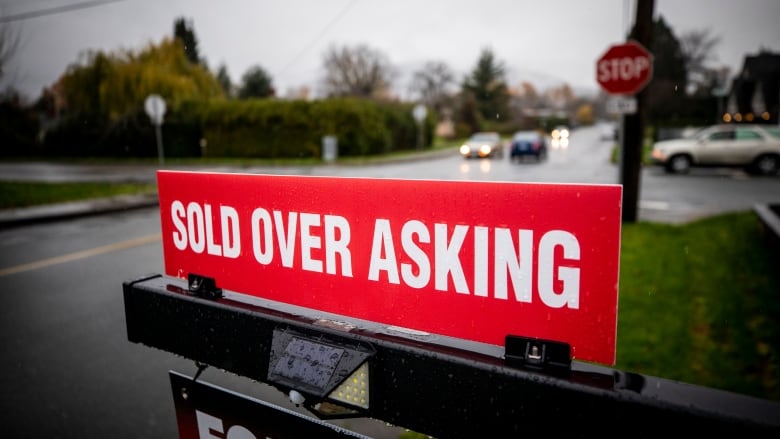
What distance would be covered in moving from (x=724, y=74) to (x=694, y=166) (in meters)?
27.3

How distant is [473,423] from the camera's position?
87cm

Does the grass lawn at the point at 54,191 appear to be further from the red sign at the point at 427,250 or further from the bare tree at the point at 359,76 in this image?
the red sign at the point at 427,250

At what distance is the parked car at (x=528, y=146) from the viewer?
13.9 meters

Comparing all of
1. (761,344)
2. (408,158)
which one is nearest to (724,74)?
(408,158)

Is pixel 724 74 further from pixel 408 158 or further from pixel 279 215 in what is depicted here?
pixel 279 215

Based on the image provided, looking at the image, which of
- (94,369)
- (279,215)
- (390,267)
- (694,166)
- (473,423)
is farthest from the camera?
(694,166)

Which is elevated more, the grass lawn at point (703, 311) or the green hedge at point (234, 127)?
the green hedge at point (234, 127)

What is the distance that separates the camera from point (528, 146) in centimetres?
1385

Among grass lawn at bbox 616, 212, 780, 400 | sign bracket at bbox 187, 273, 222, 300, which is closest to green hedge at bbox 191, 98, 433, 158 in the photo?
grass lawn at bbox 616, 212, 780, 400

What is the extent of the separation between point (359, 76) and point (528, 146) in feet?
39.6

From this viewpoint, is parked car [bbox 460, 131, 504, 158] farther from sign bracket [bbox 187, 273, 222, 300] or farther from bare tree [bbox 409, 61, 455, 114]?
sign bracket [bbox 187, 273, 222, 300]

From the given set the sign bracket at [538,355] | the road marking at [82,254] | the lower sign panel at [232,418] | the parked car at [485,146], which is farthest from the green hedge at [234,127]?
the sign bracket at [538,355]

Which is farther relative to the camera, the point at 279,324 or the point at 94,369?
the point at 94,369

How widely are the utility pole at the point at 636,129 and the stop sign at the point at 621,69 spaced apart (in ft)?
9.84
